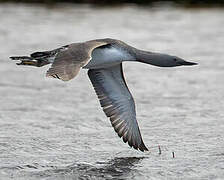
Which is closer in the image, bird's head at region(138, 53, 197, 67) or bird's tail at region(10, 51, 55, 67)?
bird's tail at region(10, 51, 55, 67)

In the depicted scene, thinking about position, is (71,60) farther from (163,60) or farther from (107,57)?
(163,60)

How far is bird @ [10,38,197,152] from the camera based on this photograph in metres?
6.70

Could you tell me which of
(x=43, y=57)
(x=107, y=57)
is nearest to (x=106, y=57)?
(x=107, y=57)

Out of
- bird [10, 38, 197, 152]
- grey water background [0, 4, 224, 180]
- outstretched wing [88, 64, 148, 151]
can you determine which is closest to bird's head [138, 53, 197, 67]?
bird [10, 38, 197, 152]

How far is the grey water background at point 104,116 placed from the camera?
6785mm

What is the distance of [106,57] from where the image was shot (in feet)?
23.2

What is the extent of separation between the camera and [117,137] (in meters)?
7.92

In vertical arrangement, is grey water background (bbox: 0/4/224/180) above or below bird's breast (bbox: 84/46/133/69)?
below

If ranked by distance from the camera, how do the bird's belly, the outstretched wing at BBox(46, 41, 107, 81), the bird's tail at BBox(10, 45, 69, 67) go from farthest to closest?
1. the bird's belly
2. the bird's tail at BBox(10, 45, 69, 67)
3. the outstretched wing at BBox(46, 41, 107, 81)

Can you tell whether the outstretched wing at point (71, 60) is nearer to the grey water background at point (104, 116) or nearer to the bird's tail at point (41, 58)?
the bird's tail at point (41, 58)

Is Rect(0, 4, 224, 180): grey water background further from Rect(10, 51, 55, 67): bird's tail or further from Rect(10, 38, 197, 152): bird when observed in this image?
Rect(10, 51, 55, 67): bird's tail

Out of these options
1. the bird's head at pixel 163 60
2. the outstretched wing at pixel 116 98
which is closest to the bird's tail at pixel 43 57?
the outstretched wing at pixel 116 98

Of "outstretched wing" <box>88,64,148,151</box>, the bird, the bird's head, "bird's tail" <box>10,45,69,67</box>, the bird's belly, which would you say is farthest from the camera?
"outstretched wing" <box>88,64,148,151</box>

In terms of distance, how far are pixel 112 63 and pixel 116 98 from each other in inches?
20.2
